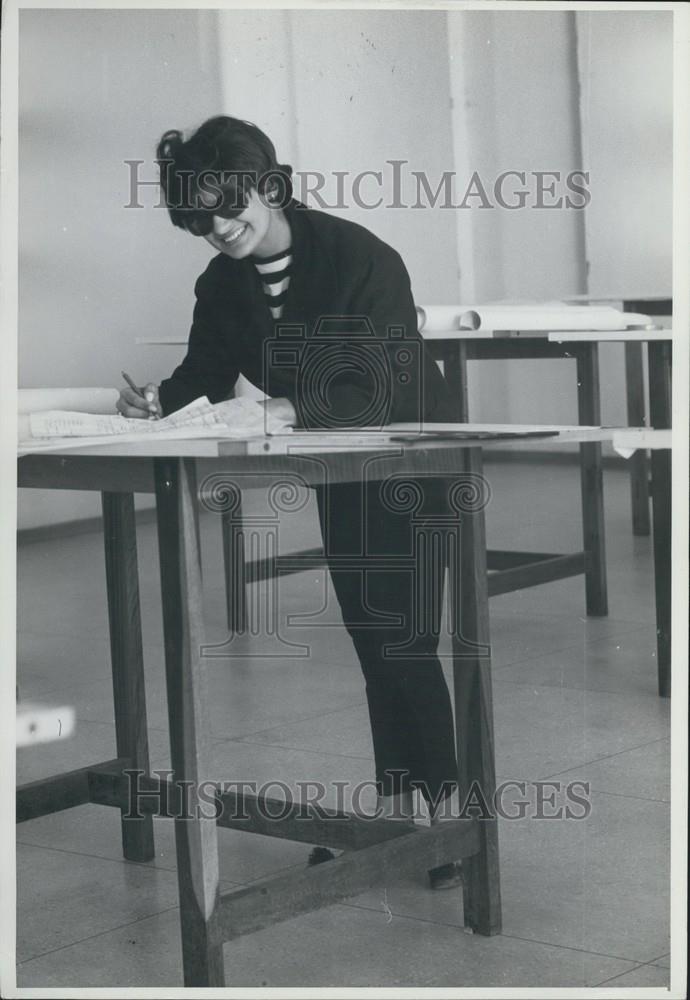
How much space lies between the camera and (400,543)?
205 centimetres

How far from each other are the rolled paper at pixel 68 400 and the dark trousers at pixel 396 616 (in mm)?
331

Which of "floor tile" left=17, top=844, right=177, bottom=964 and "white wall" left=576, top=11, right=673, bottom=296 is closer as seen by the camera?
"floor tile" left=17, top=844, right=177, bottom=964

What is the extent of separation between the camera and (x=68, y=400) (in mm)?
1882

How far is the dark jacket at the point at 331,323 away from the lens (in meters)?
1.96

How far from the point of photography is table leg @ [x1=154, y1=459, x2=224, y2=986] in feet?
5.13

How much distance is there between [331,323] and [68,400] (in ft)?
1.26

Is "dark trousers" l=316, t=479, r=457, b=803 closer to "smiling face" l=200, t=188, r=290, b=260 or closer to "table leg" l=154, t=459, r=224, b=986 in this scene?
"smiling face" l=200, t=188, r=290, b=260

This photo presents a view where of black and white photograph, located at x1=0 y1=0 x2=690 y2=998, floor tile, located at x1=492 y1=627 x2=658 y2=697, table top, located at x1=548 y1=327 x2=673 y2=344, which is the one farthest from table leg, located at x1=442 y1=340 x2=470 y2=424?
floor tile, located at x1=492 y1=627 x2=658 y2=697

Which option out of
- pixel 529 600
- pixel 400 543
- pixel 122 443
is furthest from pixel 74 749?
pixel 529 600

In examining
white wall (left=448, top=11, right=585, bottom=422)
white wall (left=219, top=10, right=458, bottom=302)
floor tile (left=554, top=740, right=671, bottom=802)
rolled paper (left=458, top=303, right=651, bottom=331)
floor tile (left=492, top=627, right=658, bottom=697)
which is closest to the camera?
floor tile (left=554, top=740, right=671, bottom=802)

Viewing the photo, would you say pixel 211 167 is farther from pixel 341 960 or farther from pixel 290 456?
pixel 341 960

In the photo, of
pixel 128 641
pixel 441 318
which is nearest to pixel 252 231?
pixel 128 641

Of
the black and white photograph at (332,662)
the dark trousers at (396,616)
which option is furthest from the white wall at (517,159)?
the dark trousers at (396,616)

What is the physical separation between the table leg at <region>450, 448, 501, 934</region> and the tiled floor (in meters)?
0.05
